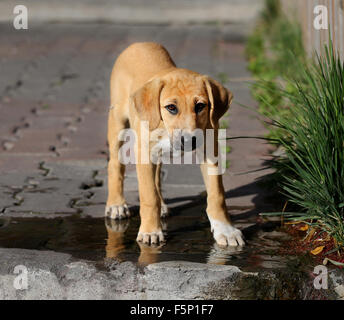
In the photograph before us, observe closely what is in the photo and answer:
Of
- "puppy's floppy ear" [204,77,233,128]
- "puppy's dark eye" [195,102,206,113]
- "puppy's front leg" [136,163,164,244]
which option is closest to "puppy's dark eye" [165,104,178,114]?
"puppy's dark eye" [195,102,206,113]

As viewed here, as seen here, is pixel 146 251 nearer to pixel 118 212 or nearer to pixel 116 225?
pixel 116 225

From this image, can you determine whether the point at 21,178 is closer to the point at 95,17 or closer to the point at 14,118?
the point at 14,118

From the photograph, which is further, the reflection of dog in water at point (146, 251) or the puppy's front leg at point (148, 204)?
the puppy's front leg at point (148, 204)

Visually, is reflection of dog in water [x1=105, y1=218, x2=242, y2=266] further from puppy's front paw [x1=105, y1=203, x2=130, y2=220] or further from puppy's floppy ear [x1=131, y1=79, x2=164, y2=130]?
puppy's floppy ear [x1=131, y1=79, x2=164, y2=130]

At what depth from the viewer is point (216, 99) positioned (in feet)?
15.6

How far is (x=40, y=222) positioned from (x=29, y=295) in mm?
1038

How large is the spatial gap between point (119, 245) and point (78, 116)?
4081 millimetres

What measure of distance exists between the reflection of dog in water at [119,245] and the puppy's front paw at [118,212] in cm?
5

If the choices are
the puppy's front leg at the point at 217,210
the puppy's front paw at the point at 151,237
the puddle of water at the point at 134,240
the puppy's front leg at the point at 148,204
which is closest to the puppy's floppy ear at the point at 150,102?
the puppy's front leg at the point at 148,204

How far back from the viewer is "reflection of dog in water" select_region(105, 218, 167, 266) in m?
4.60

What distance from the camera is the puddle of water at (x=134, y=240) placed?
15.1 feet

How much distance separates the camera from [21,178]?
21.2 ft

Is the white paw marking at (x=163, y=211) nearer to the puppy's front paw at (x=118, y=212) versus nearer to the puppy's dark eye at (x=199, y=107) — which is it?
the puppy's front paw at (x=118, y=212)

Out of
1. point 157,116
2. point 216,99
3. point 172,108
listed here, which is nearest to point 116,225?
point 157,116
